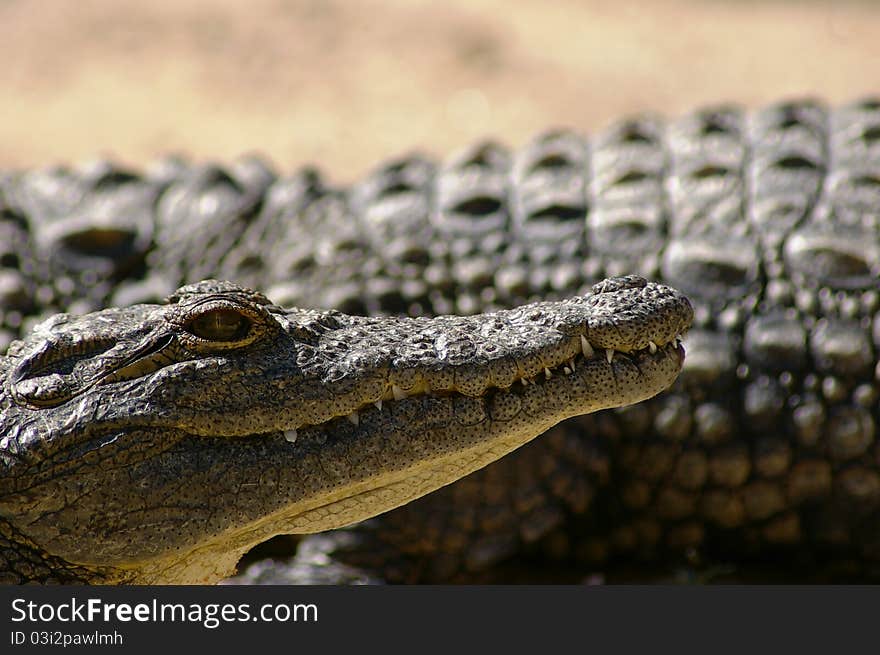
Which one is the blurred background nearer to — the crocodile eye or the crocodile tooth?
the crocodile eye

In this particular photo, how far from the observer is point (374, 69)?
1041 cm

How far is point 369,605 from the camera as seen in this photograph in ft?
9.84

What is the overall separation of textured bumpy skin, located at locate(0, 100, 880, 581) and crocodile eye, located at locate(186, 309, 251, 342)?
155cm

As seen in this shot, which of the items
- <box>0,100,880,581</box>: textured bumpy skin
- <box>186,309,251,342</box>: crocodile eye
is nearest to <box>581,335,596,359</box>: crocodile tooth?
<box>186,309,251,342</box>: crocodile eye

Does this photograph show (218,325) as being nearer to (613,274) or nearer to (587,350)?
(587,350)

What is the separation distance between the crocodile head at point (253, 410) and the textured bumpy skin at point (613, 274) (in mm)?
1441

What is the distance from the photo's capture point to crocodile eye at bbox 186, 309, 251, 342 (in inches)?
107

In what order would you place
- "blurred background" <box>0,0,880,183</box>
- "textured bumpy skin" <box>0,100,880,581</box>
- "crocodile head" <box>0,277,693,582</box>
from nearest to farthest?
"crocodile head" <box>0,277,693,582</box>, "textured bumpy skin" <box>0,100,880,581</box>, "blurred background" <box>0,0,880,183</box>

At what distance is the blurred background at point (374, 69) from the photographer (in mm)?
9000

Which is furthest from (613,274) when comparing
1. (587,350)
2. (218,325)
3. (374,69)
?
(374,69)

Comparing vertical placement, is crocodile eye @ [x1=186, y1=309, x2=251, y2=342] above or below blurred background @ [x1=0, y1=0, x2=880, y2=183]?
below

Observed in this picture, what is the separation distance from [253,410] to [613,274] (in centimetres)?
197

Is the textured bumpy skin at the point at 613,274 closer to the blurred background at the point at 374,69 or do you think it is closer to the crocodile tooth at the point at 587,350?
the crocodile tooth at the point at 587,350

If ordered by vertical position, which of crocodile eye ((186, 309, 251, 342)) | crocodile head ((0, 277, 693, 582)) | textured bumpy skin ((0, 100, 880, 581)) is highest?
textured bumpy skin ((0, 100, 880, 581))
